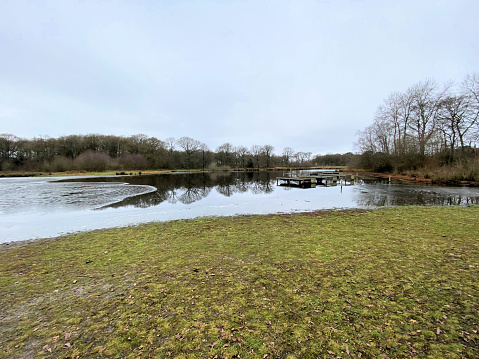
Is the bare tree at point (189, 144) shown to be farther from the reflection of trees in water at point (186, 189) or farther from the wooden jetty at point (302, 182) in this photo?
the wooden jetty at point (302, 182)

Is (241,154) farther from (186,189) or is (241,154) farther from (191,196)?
(191,196)

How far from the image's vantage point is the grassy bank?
223cm

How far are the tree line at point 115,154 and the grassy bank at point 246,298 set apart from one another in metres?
56.6

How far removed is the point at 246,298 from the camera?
3.05 meters

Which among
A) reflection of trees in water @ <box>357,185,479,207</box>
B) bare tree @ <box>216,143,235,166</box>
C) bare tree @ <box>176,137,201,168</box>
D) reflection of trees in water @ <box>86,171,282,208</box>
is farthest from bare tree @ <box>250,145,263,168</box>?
reflection of trees in water @ <box>357,185,479,207</box>

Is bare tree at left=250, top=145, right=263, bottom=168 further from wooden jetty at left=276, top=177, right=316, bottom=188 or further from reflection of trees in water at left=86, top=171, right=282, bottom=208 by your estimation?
wooden jetty at left=276, top=177, right=316, bottom=188

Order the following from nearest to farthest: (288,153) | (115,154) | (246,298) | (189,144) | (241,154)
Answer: (246,298) → (115,154) → (189,144) → (241,154) → (288,153)

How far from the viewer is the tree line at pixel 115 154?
54287 mm

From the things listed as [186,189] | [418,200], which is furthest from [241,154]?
[418,200]

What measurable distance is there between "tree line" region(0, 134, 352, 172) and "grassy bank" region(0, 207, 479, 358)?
56561mm

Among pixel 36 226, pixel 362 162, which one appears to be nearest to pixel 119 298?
pixel 36 226

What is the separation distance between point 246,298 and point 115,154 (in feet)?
257

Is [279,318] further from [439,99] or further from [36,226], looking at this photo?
[439,99]

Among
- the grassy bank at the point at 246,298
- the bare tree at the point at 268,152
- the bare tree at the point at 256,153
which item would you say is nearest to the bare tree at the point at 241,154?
the bare tree at the point at 256,153
